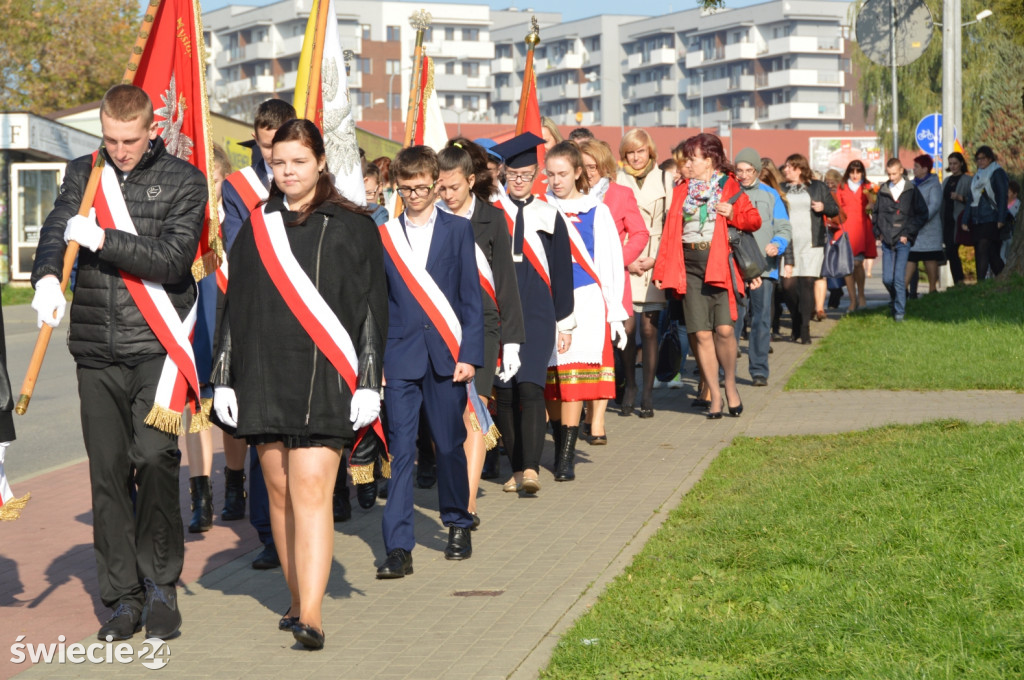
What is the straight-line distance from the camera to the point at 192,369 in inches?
230

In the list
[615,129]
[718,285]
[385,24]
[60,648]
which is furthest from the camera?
[385,24]

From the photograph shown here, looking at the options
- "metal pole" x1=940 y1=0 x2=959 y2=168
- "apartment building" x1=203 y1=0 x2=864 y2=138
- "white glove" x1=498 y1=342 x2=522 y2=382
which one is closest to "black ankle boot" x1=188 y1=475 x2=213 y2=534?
"white glove" x1=498 y1=342 x2=522 y2=382

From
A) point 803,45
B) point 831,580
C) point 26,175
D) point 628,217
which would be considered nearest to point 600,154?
point 628,217

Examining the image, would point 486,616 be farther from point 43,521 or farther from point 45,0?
point 45,0

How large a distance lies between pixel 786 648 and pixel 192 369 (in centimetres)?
262

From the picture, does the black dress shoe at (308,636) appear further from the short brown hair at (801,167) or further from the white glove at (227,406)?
the short brown hair at (801,167)

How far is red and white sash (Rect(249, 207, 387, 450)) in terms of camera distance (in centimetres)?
535

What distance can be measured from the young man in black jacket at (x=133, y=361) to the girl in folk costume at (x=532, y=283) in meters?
2.94

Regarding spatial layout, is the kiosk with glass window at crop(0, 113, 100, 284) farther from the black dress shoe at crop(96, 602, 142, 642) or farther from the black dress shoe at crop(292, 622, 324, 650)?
the black dress shoe at crop(292, 622, 324, 650)

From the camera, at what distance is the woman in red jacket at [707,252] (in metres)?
10.8

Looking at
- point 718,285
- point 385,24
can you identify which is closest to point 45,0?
point 718,285

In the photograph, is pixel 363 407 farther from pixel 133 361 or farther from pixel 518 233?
pixel 518 233

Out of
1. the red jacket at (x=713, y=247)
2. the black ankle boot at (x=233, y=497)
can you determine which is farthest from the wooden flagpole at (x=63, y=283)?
the red jacket at (x=713, y=247)

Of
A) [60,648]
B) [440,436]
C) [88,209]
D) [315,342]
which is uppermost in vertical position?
[88,209]
